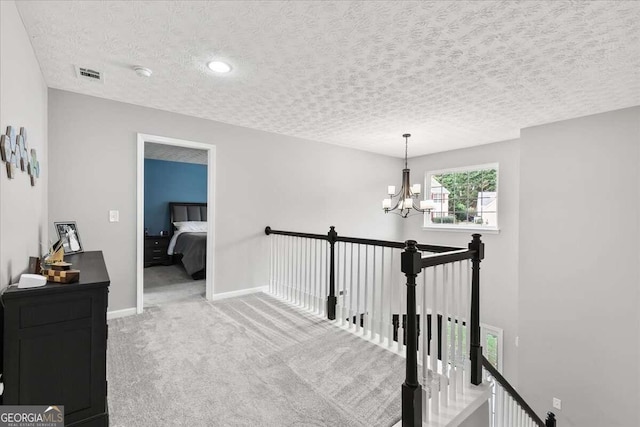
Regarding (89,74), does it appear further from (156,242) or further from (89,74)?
(156,242)

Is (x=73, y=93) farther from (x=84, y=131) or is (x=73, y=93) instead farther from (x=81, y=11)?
(x=81, y=11)

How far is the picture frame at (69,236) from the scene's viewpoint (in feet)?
8.53

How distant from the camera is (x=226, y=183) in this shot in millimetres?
4016

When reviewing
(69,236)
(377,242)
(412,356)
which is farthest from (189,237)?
(412,356)

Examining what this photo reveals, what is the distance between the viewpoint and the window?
5.17 m

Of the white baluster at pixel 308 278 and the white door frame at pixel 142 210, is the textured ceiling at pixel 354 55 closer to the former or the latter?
the white door frame at pixel 142 210

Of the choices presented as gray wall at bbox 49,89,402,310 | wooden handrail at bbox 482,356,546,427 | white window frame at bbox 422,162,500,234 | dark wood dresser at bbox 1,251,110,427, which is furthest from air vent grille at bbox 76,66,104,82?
white window frame at bbox 422,162,500,234

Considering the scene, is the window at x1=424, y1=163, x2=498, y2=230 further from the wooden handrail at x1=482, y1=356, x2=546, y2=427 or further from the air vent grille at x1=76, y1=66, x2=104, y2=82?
the air vent grille at x1=76, y1=66, x2=104, y2=82

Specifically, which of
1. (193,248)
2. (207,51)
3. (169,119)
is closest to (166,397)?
(207,51)

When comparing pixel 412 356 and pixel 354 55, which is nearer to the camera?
pixel 412 356

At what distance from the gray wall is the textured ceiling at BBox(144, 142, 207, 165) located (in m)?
2.14

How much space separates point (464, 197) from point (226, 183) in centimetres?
430

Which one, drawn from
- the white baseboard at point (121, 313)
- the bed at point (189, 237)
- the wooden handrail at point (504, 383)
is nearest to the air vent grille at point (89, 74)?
the white baseboard at point (121, 313)

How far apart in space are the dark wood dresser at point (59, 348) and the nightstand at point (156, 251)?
5.20m
